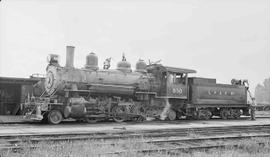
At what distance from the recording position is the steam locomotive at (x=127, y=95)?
15.6m

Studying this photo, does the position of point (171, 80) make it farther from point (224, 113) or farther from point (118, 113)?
point (224, 113)

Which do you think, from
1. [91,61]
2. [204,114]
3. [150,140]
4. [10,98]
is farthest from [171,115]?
[10,98]

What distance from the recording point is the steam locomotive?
15.6 metres

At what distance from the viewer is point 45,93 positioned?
17.1 meters

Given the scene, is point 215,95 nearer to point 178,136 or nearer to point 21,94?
point 178,136

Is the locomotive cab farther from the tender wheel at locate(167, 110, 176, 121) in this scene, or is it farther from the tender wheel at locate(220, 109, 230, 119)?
the tender wheel at locate(220, 109, 230, 119)

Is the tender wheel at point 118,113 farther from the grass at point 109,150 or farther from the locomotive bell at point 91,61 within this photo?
the grass at point 109,150

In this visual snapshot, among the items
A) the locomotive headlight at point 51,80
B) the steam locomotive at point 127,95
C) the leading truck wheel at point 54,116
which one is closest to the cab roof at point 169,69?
the steam locomotive at point 127,95

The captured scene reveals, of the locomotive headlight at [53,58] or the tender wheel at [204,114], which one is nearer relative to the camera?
the locomotive headlight at [53,58]

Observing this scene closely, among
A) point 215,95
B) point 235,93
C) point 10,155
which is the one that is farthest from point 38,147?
point 235,93

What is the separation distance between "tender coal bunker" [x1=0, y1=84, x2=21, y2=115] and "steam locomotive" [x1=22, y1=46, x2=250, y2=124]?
284 cm

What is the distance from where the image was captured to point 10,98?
18984mm

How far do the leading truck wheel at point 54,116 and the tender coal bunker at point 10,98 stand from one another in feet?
15.8

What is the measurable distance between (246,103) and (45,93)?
14186 millimetres
